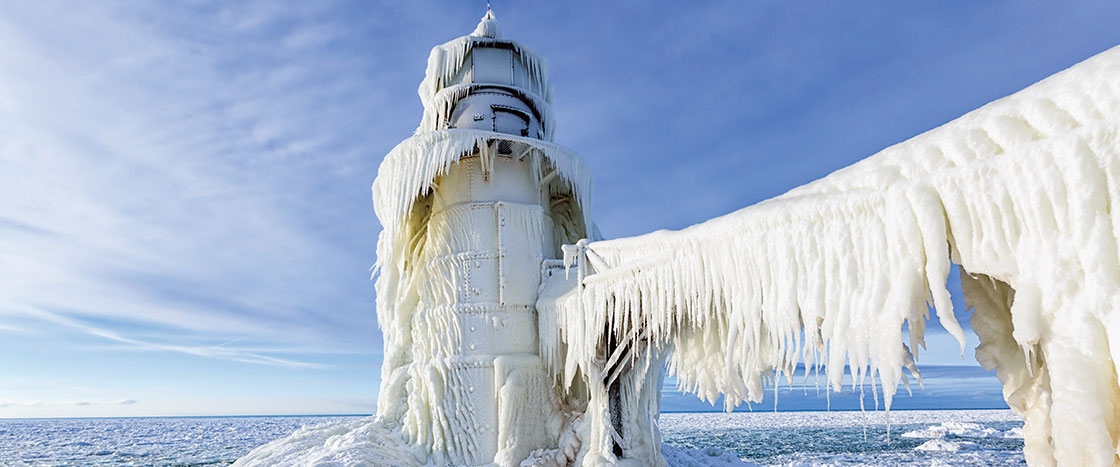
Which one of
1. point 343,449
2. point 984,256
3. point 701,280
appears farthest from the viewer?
point 343,449

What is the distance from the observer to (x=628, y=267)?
8.52m

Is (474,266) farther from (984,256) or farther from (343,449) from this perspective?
(984,256)

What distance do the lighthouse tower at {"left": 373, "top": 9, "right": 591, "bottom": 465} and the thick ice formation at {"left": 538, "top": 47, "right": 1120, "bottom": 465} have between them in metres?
6.40

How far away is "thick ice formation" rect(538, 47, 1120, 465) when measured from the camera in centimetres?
312

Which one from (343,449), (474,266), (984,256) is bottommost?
(343,449)

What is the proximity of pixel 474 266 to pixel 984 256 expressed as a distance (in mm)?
10013

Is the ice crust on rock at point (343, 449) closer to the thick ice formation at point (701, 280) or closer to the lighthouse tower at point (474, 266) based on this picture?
the thick ice formation at point (701, 280)

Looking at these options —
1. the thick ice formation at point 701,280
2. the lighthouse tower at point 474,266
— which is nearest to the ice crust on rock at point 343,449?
the thick ice formation at point 701,280

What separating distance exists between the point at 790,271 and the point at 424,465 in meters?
9.02

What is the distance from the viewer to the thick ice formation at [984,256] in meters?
3.12

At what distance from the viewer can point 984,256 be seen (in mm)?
3686

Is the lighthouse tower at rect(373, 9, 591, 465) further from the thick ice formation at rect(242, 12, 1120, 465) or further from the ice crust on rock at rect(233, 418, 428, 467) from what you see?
the ice crust on rock at rect(233, 418, 428, 467)

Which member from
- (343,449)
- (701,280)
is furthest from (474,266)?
(701,280)

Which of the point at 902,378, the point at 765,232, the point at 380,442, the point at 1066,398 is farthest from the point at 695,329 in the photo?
the point at 380,442
